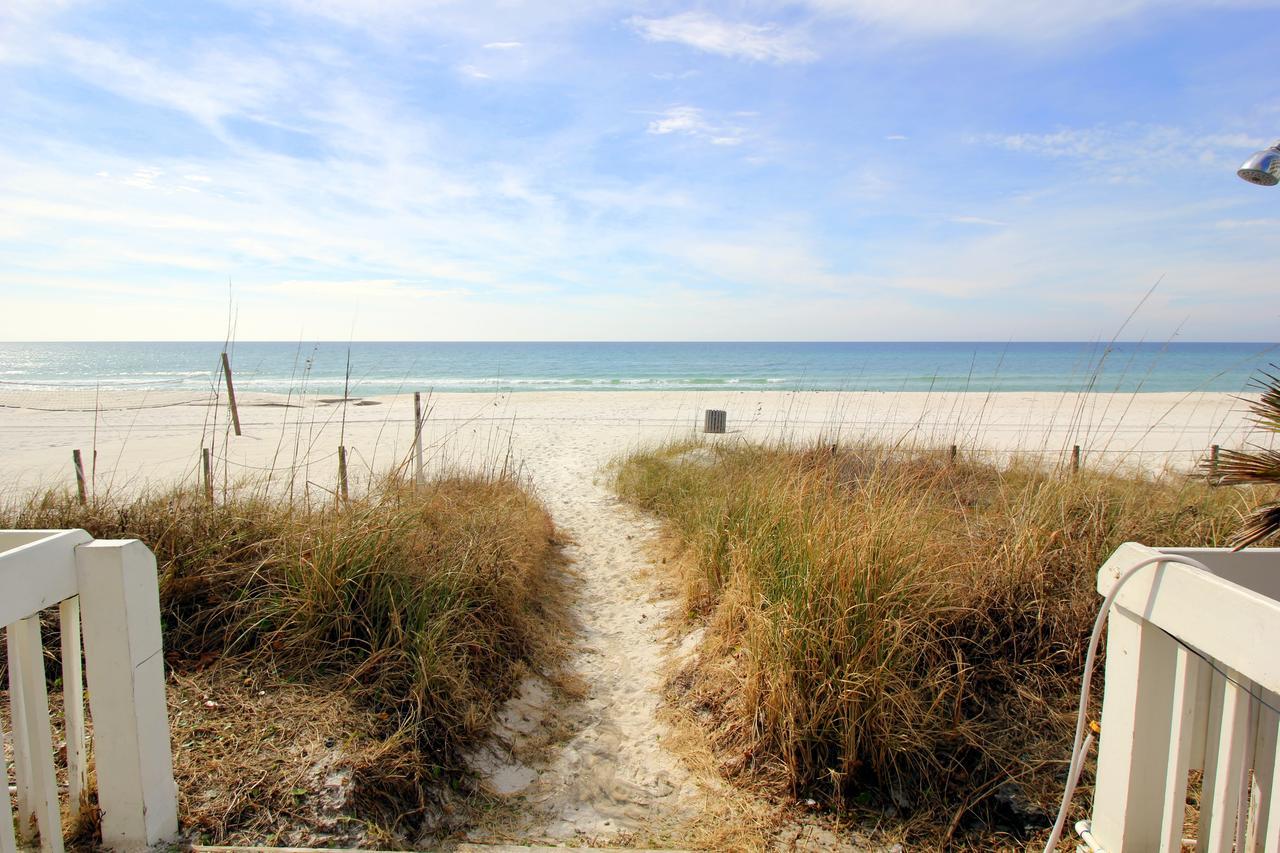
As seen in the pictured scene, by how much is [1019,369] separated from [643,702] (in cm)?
5851

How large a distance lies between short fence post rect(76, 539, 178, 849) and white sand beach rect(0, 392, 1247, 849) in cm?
135

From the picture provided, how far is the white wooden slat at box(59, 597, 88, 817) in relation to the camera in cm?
202

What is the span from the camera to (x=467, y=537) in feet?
15.6

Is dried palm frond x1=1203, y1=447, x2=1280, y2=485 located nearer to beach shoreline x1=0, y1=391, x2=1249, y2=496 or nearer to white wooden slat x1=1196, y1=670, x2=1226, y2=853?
white wooden slat x1=1196, y1=670, x2=1226, y2=853

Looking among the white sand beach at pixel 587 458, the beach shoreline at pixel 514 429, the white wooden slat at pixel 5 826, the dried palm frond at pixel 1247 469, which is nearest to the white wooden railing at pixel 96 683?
the white wooden slat at pixel 5 826

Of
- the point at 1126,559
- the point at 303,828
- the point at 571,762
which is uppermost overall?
the point at 1126,559

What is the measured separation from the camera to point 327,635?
3598 mm

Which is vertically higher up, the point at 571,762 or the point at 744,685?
the point at 744,685

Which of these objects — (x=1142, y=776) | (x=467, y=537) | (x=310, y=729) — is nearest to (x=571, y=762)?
(x=310, y=729)

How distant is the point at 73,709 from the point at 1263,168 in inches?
174

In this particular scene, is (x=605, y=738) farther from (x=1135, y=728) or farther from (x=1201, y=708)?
(x=1201, y=708)

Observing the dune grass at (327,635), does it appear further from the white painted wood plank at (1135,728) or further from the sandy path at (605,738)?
the white painted wood plank at (1135,728)

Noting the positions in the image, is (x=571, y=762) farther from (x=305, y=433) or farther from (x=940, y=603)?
(x=305, y=433)

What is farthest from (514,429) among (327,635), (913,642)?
(913,642)
